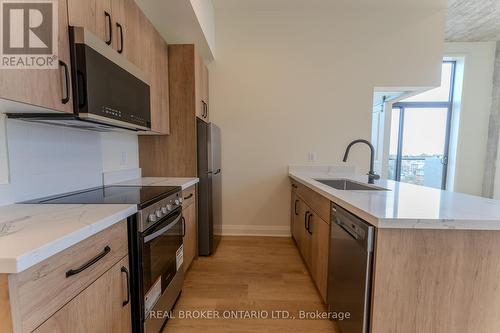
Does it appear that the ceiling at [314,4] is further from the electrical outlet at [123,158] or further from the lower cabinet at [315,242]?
the lower cabinet at [315,242]

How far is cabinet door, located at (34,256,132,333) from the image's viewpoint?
72 centimetres

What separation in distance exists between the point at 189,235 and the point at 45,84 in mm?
1548

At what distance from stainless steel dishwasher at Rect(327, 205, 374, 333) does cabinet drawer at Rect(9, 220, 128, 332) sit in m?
1.12

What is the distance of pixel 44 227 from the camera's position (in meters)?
0.77

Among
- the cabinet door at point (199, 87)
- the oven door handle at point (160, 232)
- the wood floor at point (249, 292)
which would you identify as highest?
the cabinet door at point (199, 87)

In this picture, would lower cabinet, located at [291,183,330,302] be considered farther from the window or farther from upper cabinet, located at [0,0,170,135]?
the window

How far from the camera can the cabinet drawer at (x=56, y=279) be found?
585 millimetres

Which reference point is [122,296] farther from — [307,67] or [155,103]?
[307,67]

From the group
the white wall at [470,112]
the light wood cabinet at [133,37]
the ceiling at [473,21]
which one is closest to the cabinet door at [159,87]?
the light wood cabinet at [133,37]

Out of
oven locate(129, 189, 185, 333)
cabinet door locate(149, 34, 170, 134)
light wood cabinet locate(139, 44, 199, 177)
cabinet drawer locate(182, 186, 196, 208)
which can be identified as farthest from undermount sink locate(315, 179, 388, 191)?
cabinet door locate(149, 34, 170, 134)

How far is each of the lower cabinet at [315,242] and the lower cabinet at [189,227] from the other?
1.09m

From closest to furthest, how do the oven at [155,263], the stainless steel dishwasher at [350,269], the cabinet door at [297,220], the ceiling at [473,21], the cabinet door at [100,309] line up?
the cabinet door at [100,309] < the stainless steel dishwasher at [350,269] < the oven at [155,263] < the cabinet door at [297,220] < the ceiling at [473,21]

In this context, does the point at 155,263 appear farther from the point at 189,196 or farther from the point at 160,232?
the point at 189,196

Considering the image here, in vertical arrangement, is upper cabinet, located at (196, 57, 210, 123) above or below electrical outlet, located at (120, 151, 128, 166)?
above
